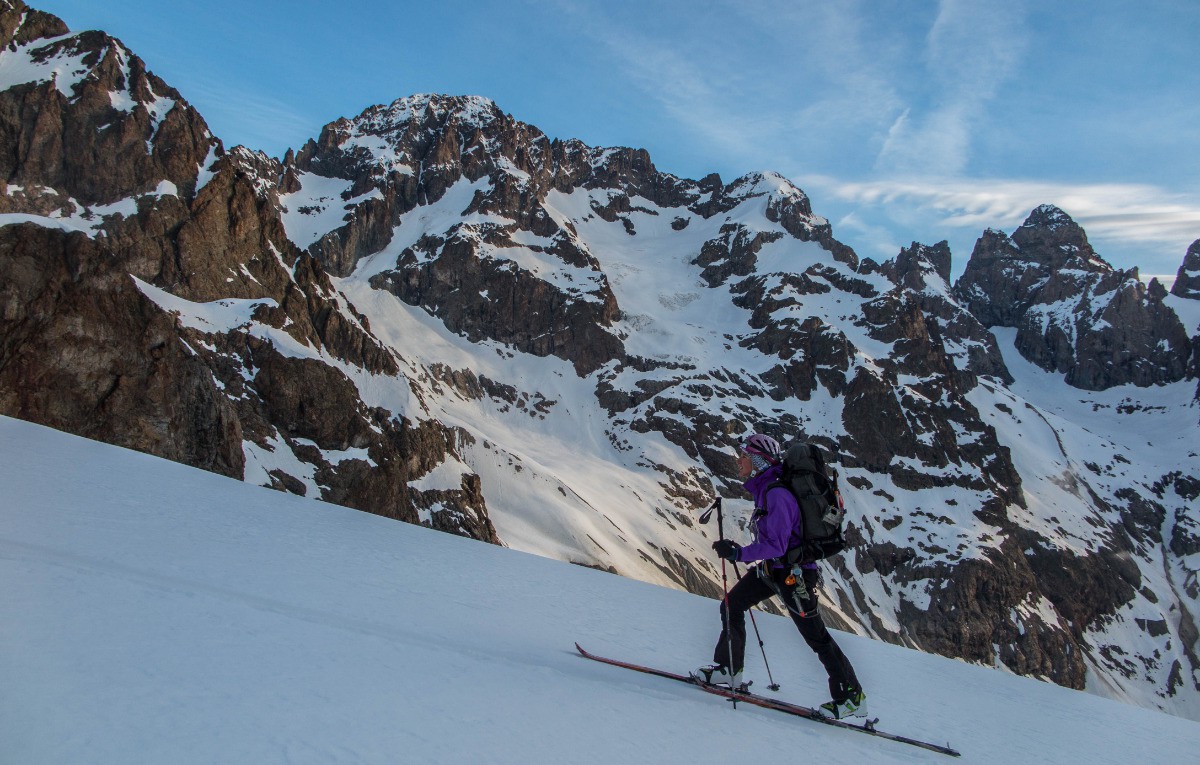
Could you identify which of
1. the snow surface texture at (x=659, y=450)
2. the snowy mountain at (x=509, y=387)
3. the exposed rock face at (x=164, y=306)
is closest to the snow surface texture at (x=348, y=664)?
the snowy mountain at (x=509, y=387)

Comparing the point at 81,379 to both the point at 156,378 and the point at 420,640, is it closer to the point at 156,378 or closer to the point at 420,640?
the point at 156,378

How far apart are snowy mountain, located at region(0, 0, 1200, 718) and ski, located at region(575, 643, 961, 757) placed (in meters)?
5.82

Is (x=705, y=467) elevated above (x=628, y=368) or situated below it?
below

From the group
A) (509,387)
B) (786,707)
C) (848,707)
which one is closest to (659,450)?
(509,387)

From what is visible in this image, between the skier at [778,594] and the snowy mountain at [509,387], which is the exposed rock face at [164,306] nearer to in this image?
the snowy mountain at [509,387]

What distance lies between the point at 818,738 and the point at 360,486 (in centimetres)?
6379

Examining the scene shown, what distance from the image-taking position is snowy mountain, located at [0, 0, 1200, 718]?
50.2 m

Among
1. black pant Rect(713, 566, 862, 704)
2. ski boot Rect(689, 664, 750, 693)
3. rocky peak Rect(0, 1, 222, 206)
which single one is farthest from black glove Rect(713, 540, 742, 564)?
rocky peak Rect(0, 1, 222, 206)

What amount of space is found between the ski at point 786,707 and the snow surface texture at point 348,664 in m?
0.27

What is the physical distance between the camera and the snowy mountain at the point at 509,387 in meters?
50.2

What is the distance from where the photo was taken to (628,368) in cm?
16338

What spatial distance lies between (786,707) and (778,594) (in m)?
1.09

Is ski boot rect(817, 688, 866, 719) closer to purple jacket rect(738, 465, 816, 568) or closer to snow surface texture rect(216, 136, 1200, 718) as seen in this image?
purple jacket rect(738, 465, 816, 568)

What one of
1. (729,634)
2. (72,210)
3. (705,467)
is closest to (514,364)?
(705,467)
